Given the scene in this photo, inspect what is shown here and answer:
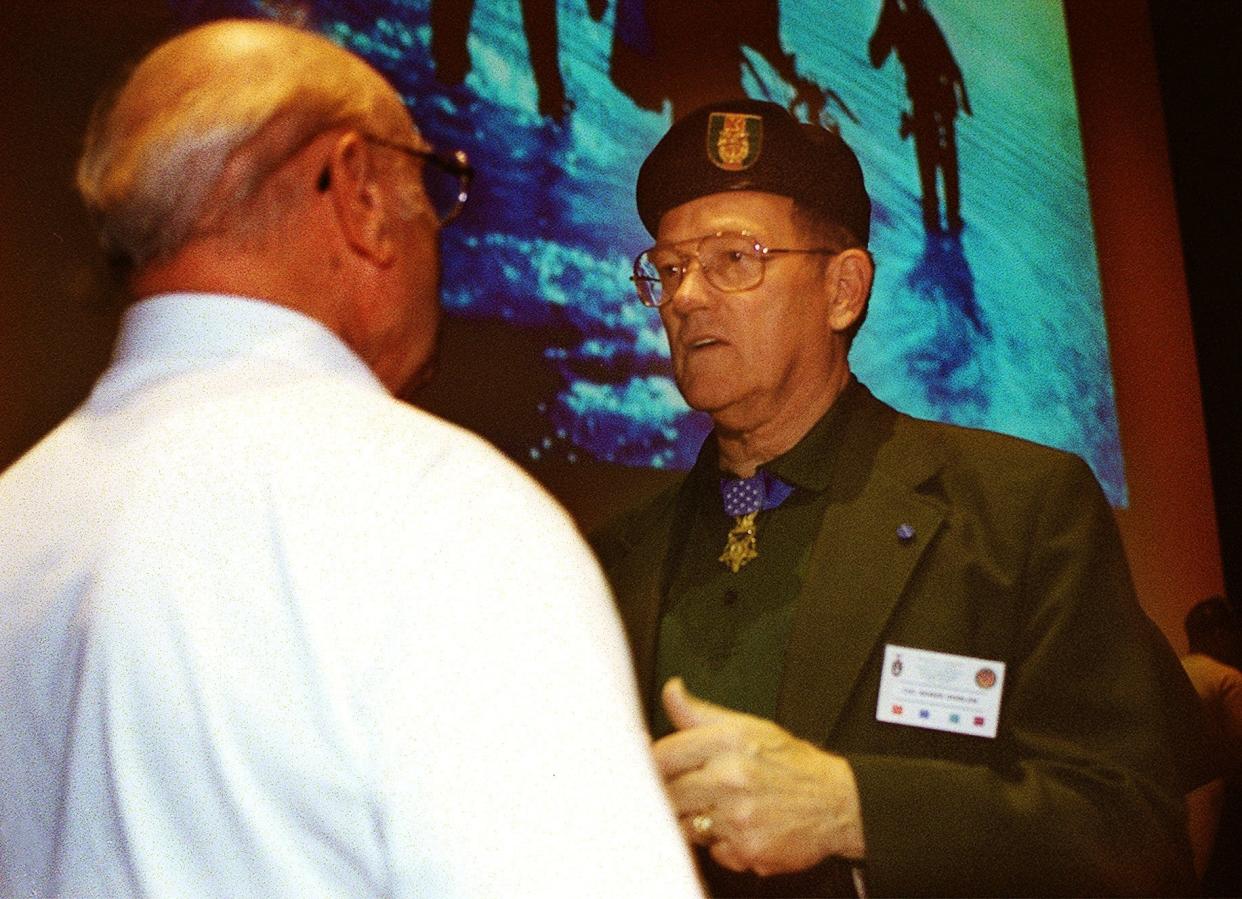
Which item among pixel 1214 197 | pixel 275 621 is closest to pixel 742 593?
pixel 275 621

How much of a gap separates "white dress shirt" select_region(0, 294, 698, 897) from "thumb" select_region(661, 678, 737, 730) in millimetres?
497

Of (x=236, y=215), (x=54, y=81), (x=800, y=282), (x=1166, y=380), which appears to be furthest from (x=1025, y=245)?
(x=236, y=215)

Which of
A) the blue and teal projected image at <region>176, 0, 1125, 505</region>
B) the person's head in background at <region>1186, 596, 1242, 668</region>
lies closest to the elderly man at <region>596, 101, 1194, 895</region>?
the blue and teal projected image at <region>176, 0, 1125, 505</region>

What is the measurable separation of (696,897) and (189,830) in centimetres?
30

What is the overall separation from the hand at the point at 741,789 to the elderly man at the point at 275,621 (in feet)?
1.91

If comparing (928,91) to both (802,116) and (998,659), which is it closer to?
(802,116)

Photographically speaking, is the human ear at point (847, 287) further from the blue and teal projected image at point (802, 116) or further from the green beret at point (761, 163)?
the blue and teal projected image at point (802, 116)

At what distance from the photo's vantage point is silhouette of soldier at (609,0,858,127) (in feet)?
7.82

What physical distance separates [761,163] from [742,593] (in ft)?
2.13

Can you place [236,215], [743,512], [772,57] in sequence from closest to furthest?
[236,215], [743,512], [772,57]

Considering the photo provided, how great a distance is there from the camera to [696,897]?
638 millimetres

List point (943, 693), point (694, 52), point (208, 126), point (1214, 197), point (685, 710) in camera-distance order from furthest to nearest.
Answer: point (1214, 197) → point (694, 52) → point (943, 693) → point (685, 710) → point (208, 126)

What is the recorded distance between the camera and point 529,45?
7.32 ft

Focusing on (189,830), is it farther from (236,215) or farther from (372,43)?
(372,43)
